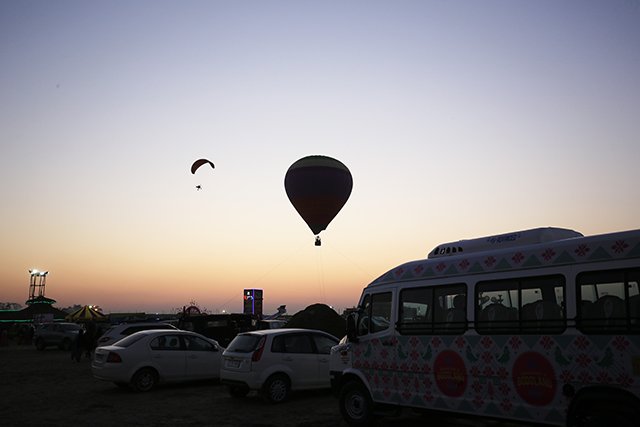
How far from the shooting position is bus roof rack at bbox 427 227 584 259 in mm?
8766

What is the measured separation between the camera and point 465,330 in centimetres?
880

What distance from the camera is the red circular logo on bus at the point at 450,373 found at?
8.78m

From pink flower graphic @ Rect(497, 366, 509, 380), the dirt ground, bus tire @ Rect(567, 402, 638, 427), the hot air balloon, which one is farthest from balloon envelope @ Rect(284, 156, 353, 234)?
bus tire @ Rect(567, 402, 638, 427)

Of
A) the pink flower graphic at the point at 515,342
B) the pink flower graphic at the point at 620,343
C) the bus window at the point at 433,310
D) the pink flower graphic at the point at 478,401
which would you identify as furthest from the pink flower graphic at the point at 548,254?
the pink flower graphic at the point at 478,401

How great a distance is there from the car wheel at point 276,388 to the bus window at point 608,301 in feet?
24.9

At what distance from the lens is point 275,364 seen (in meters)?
12.9

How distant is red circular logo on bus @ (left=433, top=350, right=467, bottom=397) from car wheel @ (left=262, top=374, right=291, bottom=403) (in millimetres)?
4922

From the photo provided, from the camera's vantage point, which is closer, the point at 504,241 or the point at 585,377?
the point at 585,377

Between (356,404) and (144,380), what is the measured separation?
693cm

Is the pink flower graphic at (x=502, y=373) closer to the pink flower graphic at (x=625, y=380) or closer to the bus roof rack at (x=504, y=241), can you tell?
the pink flower graphic at (x=625, y=380)

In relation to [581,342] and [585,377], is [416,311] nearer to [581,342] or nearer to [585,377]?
[581,342]

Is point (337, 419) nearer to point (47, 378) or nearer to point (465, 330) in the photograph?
point (465, 330)

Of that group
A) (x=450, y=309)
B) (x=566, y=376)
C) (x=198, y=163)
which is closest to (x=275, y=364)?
(x=450, y=309)

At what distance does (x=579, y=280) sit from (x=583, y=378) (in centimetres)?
129
